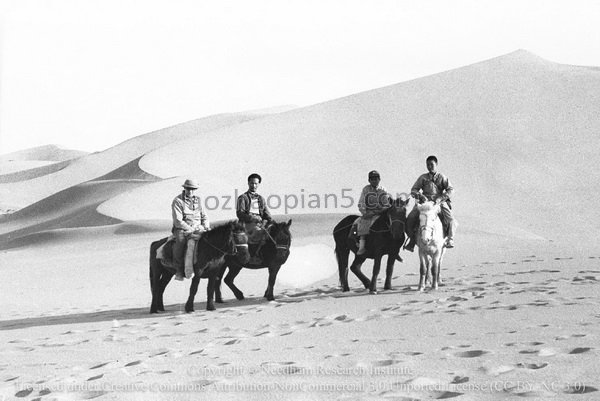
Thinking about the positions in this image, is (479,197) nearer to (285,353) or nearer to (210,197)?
(210,197)

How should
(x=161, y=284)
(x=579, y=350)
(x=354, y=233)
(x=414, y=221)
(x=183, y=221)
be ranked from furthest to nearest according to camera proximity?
(x=354, y=233) < (x=161, y=284) < (x=414, y=221) < (x=183, y=221) < (x=579, y=350)

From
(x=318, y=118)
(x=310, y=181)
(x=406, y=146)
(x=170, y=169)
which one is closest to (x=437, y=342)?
(x=310, y=181)

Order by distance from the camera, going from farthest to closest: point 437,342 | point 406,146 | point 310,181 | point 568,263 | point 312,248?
point 406,146
point 310,181
point 312,248
point 568,263
point 437,342

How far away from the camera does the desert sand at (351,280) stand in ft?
23.4

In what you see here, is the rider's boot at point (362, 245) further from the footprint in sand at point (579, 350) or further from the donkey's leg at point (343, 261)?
the footprint in sand at point (579, 350)

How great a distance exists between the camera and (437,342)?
27.5 ft

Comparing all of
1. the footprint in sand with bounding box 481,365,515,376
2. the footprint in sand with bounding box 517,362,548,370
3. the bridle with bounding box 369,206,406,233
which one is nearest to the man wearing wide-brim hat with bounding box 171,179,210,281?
the bridle with bounding box 369,206,406,233

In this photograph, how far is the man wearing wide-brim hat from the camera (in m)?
12.0

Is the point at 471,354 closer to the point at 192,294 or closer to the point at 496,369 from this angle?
the point at 496,369

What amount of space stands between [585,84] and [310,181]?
2056cm

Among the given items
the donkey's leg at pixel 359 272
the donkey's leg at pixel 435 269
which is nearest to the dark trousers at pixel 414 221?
the donkey's leg at pixel 435 269

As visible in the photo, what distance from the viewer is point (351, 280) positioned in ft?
54.3

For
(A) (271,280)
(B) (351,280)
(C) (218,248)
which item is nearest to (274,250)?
(A) (271,280)

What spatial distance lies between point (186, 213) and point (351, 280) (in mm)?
5355
